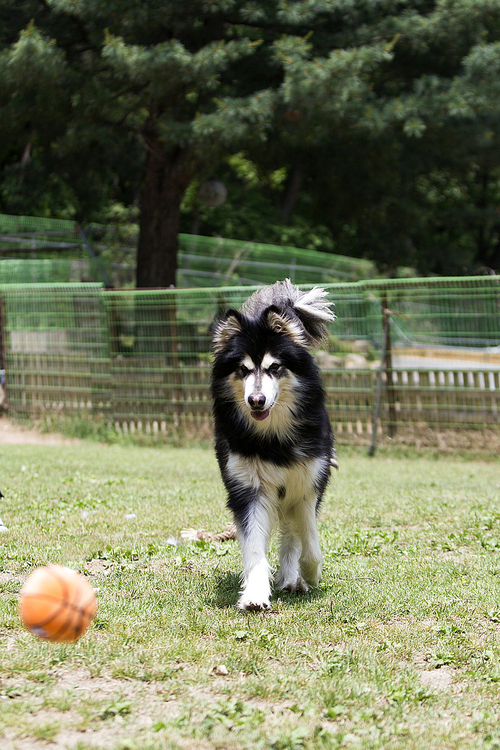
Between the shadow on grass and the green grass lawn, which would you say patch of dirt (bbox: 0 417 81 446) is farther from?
the shadow on grass

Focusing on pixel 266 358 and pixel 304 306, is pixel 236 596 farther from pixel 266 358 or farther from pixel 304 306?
pixel 304 306

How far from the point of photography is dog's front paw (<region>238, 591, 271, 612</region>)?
3957mm

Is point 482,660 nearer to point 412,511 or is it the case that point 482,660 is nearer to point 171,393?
point 412,511

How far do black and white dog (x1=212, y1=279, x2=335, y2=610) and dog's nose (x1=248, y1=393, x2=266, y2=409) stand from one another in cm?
2

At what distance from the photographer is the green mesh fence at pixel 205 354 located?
34.6 feet

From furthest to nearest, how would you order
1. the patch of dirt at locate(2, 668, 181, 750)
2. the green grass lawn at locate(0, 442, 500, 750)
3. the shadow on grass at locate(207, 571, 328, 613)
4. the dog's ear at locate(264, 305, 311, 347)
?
1. the dog's ear at locate(264, 305, 311, 347)
2. the shadow on grass at locate(207, 571, 328, 613)
3. the green grass lawn at locate(0, 442, 500, 750)
4. the patch of dirt at locate(2, 668, 181, 750)

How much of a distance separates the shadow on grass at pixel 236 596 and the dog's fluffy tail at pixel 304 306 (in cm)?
149

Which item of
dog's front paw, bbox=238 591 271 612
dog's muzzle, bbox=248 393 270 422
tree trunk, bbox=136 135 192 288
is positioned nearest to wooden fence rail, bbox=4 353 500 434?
tree trunk, bbox=136 135 192 288

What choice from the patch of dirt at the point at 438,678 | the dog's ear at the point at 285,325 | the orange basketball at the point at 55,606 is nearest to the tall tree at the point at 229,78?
the dog's ear at the point at 285,325

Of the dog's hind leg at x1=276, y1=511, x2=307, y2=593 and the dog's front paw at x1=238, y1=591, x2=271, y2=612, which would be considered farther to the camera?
the dog's hind leg at x1=276, y1=511, x2=307, y2=593

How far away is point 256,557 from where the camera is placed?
409 cm

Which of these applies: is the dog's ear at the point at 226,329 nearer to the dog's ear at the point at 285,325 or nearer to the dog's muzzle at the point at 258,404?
the dog's ear at the point at 285,325

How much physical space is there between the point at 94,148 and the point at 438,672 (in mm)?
15260

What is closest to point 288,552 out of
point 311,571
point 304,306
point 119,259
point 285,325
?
point 311,571
